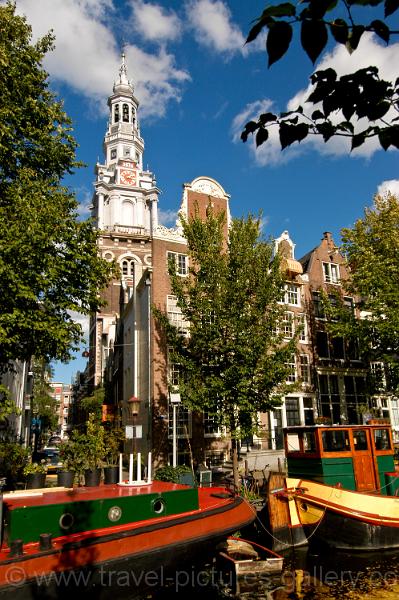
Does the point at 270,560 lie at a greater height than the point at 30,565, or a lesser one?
lesser

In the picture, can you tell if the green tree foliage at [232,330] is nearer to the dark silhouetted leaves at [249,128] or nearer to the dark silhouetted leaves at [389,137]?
the dark silhouetted leaves at [249,128]

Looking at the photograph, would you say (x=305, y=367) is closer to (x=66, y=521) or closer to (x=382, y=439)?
(x=382, y=439)

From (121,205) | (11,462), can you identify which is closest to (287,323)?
(11,462)

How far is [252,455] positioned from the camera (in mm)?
25000

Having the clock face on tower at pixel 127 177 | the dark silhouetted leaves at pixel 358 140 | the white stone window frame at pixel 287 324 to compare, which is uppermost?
the clock face on tower at pixel 127 177

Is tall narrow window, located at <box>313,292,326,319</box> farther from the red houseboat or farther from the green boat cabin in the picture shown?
the red houseboat

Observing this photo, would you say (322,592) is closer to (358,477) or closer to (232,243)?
(358,477)

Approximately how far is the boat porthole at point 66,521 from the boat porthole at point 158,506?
1841 mm

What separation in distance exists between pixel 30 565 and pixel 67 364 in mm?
7446

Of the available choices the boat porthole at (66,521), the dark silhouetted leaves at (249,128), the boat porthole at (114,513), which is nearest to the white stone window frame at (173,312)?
the boat porthole at (114,513)

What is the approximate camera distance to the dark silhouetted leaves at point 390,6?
8.80 feet

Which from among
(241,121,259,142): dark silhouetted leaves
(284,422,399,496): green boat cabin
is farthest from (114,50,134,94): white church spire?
(241,121,259,142): dark silhouetted leaves

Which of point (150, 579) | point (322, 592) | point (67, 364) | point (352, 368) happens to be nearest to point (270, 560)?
point (322, 592)

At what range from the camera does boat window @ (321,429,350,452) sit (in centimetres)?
1518
